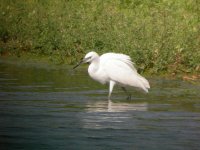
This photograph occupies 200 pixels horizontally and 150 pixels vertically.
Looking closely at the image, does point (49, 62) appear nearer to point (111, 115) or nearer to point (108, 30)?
point (108, 30)

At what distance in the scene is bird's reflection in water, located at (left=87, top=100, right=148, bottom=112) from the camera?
13.1 meters

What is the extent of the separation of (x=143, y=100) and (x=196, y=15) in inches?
363

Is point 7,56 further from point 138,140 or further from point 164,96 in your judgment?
point 138,140

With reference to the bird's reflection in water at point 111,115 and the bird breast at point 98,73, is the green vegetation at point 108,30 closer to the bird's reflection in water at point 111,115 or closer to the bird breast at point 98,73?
the bird breast at point 98,73

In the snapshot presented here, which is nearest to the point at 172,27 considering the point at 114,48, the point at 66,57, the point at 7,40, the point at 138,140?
the point at 114,48

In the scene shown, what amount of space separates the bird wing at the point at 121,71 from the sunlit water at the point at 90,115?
28cm

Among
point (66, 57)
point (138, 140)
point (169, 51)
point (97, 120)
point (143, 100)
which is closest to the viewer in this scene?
point (138, 140)

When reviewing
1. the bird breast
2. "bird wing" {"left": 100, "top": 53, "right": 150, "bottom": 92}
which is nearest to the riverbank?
"bird wing" {"left": 100, "top": 53, "right": 150, "bottom": 92}

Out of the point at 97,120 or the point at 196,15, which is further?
the point at 196,15

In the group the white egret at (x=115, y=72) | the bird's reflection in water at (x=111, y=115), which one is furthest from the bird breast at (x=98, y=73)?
the bird's reflection in water at (x=111, y=115)

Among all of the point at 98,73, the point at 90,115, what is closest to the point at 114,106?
the point at 90,115

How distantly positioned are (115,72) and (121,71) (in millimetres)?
110

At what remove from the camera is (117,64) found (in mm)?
15023

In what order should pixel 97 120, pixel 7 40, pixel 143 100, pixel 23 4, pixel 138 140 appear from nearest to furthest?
pixel 138 140 < pixel 97 120 < pixel 143 100 < pixel 7 40 < pixel 23 4
